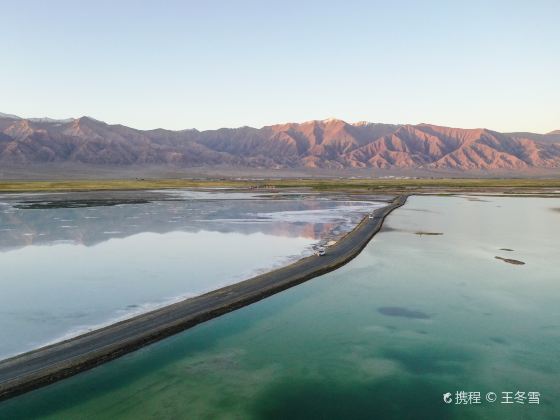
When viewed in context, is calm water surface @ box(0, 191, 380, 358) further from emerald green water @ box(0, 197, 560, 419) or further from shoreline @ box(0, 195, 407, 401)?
emerald green water @ box(0, 197, 560, 419)

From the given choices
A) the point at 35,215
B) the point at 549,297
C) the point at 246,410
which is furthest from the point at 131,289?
the point at 35,215
